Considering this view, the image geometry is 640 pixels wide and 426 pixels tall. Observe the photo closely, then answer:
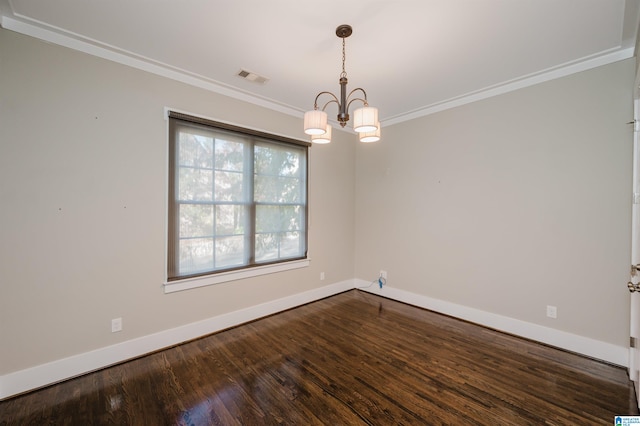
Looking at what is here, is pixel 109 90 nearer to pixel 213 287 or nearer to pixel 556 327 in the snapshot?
pixel 213 287

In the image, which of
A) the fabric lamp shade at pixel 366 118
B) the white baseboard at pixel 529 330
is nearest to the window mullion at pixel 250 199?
the fabric lamp shade at pixel 366 118

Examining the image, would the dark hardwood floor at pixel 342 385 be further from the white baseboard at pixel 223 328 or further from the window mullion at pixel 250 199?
the window mullion at pixel 250 199

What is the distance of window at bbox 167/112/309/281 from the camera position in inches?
111

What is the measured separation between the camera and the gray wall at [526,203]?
2467 millimetres

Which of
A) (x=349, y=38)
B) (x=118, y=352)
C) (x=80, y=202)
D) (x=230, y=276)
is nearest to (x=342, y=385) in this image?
(x=230, y=276)

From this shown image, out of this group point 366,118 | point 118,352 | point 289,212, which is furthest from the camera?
point 289,212

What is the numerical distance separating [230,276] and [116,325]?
1.11m

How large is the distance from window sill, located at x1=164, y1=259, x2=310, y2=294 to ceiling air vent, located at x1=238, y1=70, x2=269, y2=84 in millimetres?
2197

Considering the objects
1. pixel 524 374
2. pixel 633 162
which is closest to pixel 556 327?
pixel 524 374

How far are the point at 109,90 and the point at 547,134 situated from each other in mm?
4300

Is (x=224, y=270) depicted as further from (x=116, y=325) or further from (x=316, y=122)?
(x=316, y=122)

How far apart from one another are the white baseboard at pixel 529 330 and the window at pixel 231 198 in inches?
73.6

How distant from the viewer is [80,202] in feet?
7.45

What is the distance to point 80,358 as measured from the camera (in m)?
2.25
